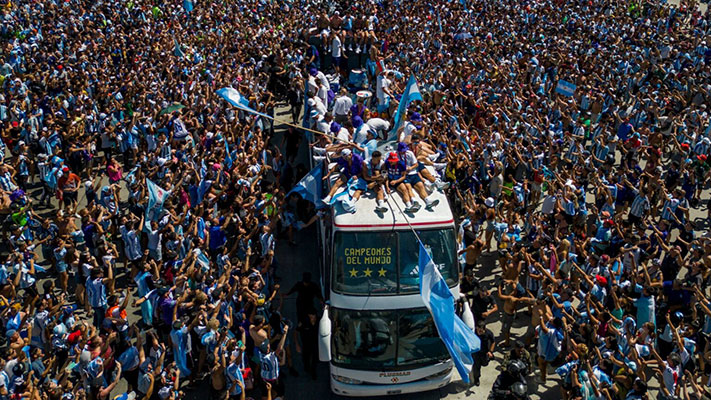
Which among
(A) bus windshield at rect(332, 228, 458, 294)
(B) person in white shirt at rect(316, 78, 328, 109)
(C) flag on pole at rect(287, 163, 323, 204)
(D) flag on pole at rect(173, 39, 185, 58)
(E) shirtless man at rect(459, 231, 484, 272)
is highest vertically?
(D) flag on pole at rect(173, 39, 185, 58)

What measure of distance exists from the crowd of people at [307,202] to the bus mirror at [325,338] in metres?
0.65

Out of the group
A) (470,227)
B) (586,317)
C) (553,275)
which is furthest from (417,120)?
(586,317)

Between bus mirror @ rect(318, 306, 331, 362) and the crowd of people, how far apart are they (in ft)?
2.15

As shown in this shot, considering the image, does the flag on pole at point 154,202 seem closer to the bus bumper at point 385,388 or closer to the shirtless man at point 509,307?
the bus bumper at point 385,388

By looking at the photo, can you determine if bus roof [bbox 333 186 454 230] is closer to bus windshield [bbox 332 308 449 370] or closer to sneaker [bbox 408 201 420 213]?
sneaker [bbox 408 201 420 213]

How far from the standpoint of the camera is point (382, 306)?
9.66 m

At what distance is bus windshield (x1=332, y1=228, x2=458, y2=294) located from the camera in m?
9.74

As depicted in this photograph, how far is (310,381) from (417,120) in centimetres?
669

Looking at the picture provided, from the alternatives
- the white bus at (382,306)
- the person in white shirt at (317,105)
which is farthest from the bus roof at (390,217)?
the person in white shirt at (317,105)

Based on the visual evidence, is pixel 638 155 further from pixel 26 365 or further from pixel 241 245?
pixel 26 365

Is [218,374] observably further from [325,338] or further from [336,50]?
[336,50]

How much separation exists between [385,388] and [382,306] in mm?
1261

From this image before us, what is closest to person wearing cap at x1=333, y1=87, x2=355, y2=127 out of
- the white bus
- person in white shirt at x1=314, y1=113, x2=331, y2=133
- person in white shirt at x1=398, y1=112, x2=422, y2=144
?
person in white shirt at x1=314, y1=113, x2=331, y2=133

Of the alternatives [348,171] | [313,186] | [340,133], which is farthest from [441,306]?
[340,133]
